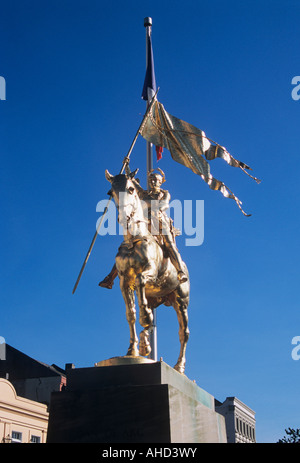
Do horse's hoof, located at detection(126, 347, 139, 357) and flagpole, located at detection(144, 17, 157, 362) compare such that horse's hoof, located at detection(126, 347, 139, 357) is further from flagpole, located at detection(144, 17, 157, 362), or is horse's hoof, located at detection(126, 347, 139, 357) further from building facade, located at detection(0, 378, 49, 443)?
building facade, located at detection(0, 378, 49, 443)

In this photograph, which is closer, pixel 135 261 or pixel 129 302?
pixel 135 261

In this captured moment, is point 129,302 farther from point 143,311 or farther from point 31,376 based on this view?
point 31,376

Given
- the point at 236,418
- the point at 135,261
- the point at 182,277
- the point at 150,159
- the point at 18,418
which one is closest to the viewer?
the point at 135,261

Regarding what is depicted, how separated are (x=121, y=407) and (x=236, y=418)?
175ft

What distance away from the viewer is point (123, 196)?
9453mm

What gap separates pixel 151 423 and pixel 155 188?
4.96 meters

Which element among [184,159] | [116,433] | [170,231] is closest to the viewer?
[116,433]

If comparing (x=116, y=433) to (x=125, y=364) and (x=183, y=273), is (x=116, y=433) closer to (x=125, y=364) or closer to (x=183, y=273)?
(x=125, y=364)

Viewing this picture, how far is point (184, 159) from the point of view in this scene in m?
12.9

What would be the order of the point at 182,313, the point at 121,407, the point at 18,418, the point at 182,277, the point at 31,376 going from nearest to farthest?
the point at 121,407 → the point at 182,277 → the point at 182,313 → the point at 18,418 → the point at 31,376

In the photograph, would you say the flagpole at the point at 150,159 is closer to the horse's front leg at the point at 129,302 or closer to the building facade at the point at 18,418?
the horse's front leg at the point at 129,302

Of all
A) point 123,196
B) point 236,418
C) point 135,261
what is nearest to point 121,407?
point 135,261

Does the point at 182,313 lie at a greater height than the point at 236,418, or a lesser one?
lesser
